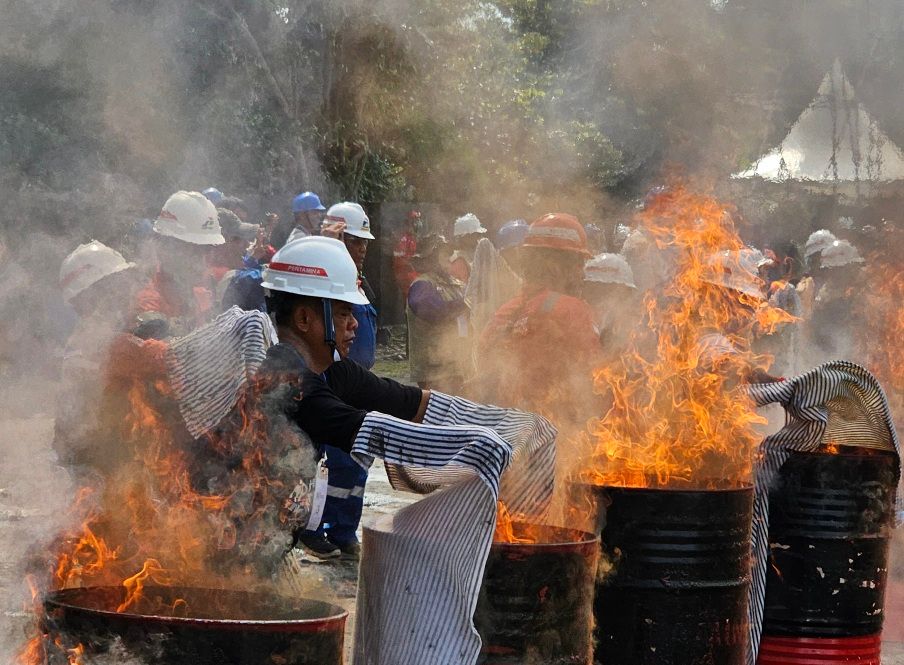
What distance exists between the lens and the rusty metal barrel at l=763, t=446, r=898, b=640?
181 inches

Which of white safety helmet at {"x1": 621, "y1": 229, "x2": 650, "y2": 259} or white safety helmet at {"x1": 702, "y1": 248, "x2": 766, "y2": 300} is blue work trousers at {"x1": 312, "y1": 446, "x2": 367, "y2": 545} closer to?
white safety helmet at {"x1": 621, "y1": 229, "x2": 650, "y2": 259}

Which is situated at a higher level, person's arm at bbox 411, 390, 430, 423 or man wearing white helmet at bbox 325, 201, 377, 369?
man wearing white helmet at bbox 325, 201, 377, 369

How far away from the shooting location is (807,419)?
4.67 meters

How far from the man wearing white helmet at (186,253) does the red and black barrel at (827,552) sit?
8.58 feet

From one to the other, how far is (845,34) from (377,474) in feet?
56.9

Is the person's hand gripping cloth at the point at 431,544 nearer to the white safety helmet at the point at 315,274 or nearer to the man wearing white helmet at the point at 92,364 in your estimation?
the white safety helmet at the point at 315,274

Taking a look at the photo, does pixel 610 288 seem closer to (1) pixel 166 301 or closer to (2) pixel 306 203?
(2) pixel 306 203

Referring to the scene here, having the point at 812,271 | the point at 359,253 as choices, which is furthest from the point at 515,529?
the point at 812,271

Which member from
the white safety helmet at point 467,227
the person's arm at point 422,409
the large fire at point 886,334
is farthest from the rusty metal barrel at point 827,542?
the white safety helmet at point 467,227

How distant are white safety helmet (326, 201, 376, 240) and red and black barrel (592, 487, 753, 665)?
11.9 feet

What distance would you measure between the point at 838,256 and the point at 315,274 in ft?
27.4

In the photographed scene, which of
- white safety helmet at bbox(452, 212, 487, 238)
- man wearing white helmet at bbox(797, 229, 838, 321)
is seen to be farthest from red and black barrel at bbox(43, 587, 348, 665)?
man wearing white helmet at bbox(797, 229, 838, 321)

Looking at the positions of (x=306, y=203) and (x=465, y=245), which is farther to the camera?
(x=465, y=245)

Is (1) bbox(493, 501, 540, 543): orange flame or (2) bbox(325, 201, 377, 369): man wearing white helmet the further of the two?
(2) bbox(325, 201, 377, 369): man wearing white helmet
